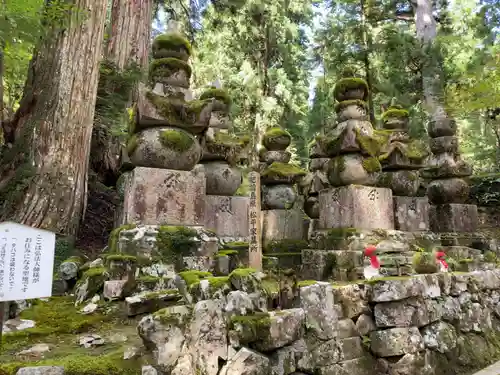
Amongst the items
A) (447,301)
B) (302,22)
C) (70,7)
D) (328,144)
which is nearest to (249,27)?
(302,22)

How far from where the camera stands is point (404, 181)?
5.76 metres

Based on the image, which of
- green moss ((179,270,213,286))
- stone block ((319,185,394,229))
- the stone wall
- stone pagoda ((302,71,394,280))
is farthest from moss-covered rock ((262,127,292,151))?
green moss ((179,270,213,286))

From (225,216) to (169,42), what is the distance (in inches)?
86.2

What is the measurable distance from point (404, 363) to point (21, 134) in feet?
18.6

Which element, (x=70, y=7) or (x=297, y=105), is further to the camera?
(x=297, y=105)

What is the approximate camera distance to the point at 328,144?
520 cm

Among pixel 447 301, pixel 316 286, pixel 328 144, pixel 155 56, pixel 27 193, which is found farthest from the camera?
pixel 27 193

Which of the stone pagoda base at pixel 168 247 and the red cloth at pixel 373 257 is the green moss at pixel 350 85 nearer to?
the red cloth at pixel 373 257

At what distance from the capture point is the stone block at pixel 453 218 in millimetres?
6578

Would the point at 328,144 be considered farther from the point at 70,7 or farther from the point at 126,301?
the point at 70,7

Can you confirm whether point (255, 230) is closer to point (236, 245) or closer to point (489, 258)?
point (236, 245)

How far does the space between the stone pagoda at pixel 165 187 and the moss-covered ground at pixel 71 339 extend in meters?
0.68

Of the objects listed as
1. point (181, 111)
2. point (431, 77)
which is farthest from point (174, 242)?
point (431, 77)

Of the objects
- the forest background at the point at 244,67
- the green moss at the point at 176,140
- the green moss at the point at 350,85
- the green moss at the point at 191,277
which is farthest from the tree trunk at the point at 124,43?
the green moss at the point at 191,277
